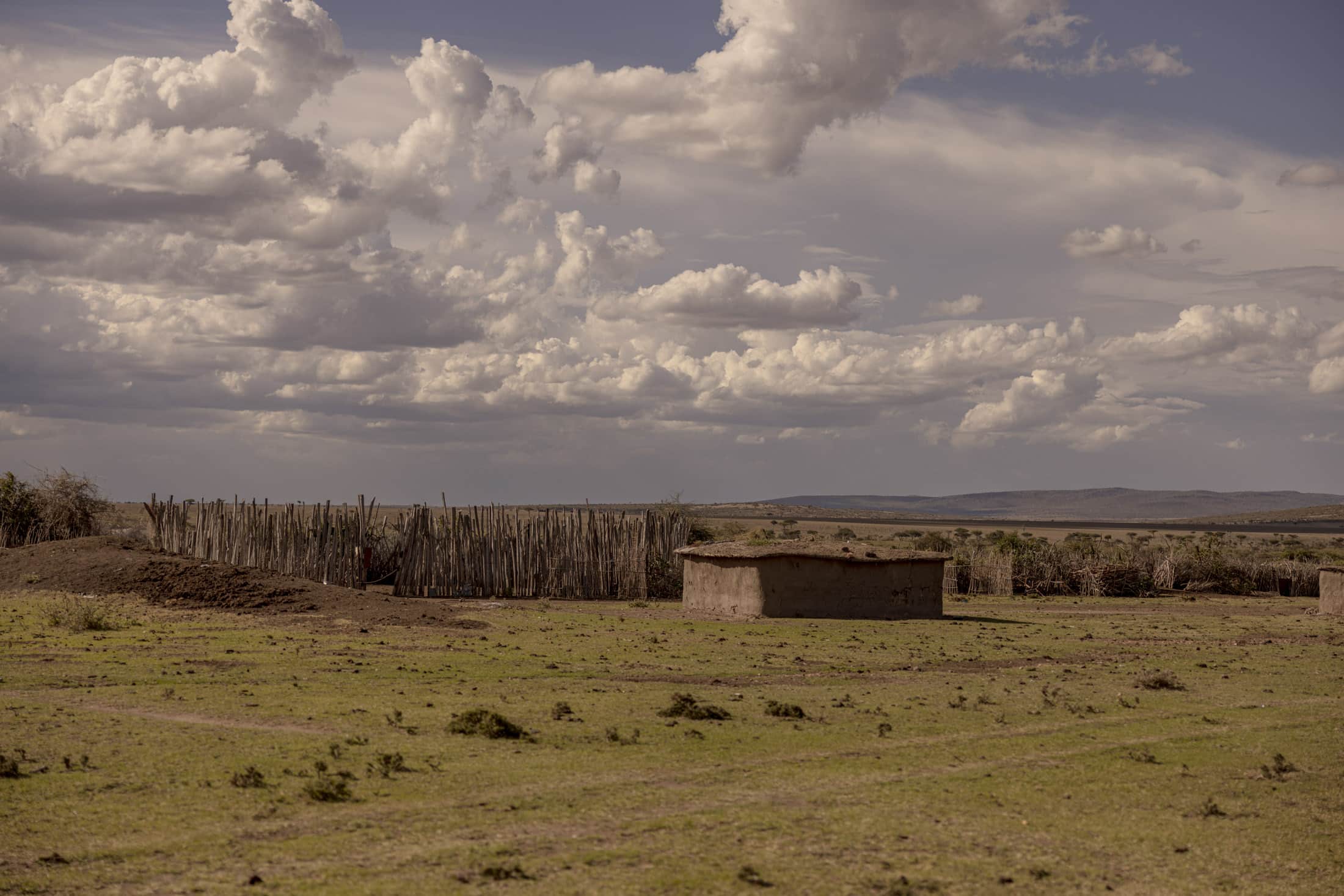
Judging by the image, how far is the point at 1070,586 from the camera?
35.2 metres

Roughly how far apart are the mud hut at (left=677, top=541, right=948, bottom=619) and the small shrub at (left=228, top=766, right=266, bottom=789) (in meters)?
15.5

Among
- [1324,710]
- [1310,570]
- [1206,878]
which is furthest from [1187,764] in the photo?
[1310,570]

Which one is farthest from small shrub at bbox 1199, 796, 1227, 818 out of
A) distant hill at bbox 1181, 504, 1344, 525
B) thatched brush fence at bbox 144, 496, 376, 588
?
distant hill at bbox 1181, 504, 1344, 525

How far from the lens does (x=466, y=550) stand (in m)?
29.8

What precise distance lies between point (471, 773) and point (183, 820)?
2.23 m

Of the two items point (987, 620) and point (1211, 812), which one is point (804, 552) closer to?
point (987, 620)

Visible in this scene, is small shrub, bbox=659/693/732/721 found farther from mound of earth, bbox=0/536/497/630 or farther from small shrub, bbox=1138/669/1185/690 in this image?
mound of earth, bbox=0/536/497/630

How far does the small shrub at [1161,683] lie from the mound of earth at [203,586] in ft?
38.4

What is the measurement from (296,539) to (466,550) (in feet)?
→ 13.3

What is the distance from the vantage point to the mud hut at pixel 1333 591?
1081 inches

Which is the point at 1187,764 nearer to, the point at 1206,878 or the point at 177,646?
the point at 1206,878

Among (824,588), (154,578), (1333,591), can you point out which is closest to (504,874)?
(824,588)

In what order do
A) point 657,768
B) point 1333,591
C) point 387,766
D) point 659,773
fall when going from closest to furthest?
point 387,766
point 659,773
point 657,768
point 1333,591

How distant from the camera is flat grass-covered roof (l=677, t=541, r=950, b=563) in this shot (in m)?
24.2
